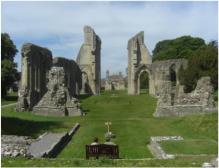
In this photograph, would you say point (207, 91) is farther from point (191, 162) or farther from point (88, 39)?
point (88, 39)

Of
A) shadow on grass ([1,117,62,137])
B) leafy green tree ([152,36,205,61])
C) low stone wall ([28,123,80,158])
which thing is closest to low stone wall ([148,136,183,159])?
low stone wall ([28,123,80,158])

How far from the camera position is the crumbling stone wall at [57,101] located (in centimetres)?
3716

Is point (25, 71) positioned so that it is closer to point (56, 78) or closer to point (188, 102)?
point (56, 78)

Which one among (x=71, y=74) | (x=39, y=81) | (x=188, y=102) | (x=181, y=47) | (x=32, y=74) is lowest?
(x=188, y=102)

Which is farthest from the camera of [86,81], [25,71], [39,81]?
[86,81]

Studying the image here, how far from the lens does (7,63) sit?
53.7 m

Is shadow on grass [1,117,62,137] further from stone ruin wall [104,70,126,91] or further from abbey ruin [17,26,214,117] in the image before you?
stone ruin wall [104,70,126,91]

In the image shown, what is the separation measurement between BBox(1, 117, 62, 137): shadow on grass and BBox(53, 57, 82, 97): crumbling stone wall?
26689mm

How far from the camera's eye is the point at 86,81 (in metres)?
79.4

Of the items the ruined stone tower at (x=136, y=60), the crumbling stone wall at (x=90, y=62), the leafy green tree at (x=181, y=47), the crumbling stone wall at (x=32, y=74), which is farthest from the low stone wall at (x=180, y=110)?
the leafy green tree at (x=181, y=47)

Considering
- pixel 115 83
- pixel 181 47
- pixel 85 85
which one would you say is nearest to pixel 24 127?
pixel 85 85

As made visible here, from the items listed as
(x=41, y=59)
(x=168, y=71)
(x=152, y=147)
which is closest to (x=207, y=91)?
(x=152, y=147)

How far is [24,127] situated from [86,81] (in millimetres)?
53165

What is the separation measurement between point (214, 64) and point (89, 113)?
17933 mm
